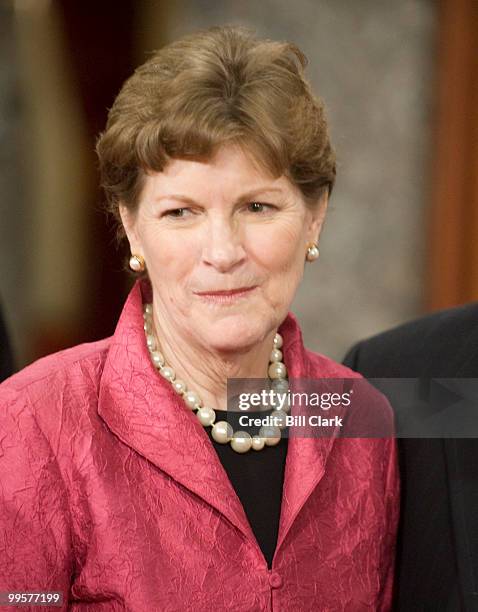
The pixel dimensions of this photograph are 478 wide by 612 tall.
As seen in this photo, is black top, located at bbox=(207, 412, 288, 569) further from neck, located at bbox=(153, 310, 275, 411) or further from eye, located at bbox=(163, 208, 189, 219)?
eye, located at bbox=(163, 208, 189, 219)

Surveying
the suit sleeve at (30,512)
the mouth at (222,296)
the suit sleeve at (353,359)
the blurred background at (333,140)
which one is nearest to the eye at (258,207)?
the mouth at (222,296)

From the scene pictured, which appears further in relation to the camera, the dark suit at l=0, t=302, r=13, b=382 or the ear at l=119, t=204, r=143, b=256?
the dark suit at l=0, t=302, r=13, b=382

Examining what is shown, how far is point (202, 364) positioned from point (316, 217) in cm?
27

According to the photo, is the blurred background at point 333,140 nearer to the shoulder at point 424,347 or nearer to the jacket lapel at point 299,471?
the shoulder at point 424,347

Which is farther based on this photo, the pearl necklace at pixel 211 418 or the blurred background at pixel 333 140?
the blurred background at pixel 333 140

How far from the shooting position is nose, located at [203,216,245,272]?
1.20 metres

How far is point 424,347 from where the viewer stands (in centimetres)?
161

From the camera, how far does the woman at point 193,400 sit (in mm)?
1153

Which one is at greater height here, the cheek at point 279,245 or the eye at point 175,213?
the eye at point 175,213

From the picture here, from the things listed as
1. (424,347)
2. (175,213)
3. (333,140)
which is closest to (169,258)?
(175,213)

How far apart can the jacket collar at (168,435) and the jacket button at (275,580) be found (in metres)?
0.04

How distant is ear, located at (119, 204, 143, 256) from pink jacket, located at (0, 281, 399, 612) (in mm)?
79

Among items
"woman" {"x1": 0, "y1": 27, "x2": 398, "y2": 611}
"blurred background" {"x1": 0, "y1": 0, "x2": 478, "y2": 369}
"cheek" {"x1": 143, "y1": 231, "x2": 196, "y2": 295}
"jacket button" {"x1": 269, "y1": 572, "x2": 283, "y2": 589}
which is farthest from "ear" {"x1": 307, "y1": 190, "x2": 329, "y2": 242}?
"blurred background" {"x1": 0, "y1": 0, "x2": 478, "y2": 369}

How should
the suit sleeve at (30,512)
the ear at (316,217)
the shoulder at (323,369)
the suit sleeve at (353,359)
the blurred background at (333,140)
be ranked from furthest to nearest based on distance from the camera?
the blurred background at (333,140), the suit sleeve at (353,359), the shoulder at (323,369), the ear at (316,217), the suit sleeve at (30,512)
